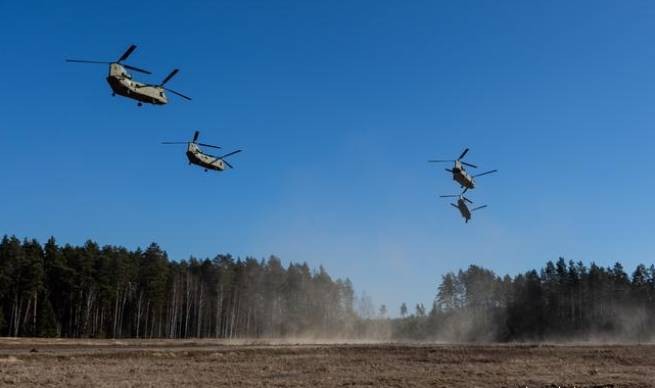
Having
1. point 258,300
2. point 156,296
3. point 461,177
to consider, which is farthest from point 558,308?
point 461,177

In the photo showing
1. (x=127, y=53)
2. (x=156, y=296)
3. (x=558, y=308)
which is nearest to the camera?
(x=127, y=53)

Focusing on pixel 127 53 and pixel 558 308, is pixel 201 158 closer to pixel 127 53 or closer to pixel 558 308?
pixel 127 53

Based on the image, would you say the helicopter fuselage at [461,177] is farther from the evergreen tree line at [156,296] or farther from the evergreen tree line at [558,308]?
the evergreen tree line at [558,308]

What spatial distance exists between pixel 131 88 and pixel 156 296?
80646 mm

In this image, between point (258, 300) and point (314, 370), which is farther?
point (258, 300)

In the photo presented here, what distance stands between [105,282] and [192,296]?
2558cm

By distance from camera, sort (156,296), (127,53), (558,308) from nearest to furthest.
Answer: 1. (127,53)
2. (156,296)
3. (558,308)

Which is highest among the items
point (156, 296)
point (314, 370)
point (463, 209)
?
point (463, 209)

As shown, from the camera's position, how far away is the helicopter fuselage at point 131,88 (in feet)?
96.5

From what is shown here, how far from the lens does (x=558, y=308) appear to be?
121750 mm

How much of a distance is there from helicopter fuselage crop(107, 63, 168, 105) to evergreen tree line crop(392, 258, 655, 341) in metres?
97.4

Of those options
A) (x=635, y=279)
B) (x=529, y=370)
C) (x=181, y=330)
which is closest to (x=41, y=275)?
(x=181, y=330)

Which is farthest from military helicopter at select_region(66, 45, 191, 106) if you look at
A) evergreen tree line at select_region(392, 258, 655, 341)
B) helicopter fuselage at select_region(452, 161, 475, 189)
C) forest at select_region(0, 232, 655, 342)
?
evergreen tree line at select_region(392, 258, 655, 341)

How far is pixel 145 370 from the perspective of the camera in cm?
3269
